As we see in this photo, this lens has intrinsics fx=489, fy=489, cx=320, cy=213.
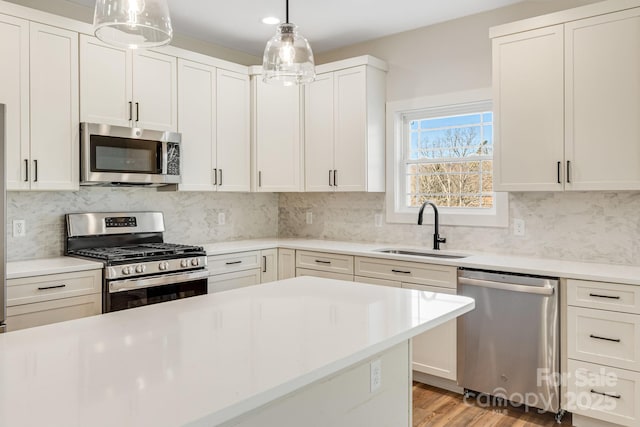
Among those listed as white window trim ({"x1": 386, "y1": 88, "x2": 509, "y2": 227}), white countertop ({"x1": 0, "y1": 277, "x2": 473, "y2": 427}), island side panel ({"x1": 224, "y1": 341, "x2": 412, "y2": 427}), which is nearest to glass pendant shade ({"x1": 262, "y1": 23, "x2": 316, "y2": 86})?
white countertop ({"x1": 0, "y1": 277, "x2": 473, "y2": 427})

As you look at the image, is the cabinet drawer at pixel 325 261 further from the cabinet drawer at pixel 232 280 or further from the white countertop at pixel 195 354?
the white countertop at pixel 195 354

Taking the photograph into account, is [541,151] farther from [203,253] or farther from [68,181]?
[68,181]

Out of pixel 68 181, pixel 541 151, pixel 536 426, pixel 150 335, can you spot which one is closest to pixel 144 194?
pixel 68 181

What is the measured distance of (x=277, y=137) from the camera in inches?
169

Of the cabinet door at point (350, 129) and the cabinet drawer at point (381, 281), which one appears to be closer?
the cabinet drawer at point (381, 281)

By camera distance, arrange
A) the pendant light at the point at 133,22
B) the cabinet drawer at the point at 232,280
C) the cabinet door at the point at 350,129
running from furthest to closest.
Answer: the cabinet door at the point at 350,129 → the cabinet drawer at the point at 232,280 → the pendant light at the point at 133,22

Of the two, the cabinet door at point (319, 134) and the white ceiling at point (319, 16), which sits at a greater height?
the white ceiling at point (319, 16)

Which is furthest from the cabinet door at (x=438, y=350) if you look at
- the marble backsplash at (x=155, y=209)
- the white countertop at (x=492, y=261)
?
the marble backsplash at (x=155, y=209)

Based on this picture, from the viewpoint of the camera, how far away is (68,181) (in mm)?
3117

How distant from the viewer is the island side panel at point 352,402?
1.35m

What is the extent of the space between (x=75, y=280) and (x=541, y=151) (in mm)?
2906

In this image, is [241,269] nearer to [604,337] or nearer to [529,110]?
[529,110]

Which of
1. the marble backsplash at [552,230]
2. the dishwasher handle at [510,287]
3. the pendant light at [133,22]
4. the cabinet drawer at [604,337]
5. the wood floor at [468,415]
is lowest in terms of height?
the wood floor at [468,415]

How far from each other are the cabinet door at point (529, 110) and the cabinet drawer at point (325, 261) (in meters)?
1.21
